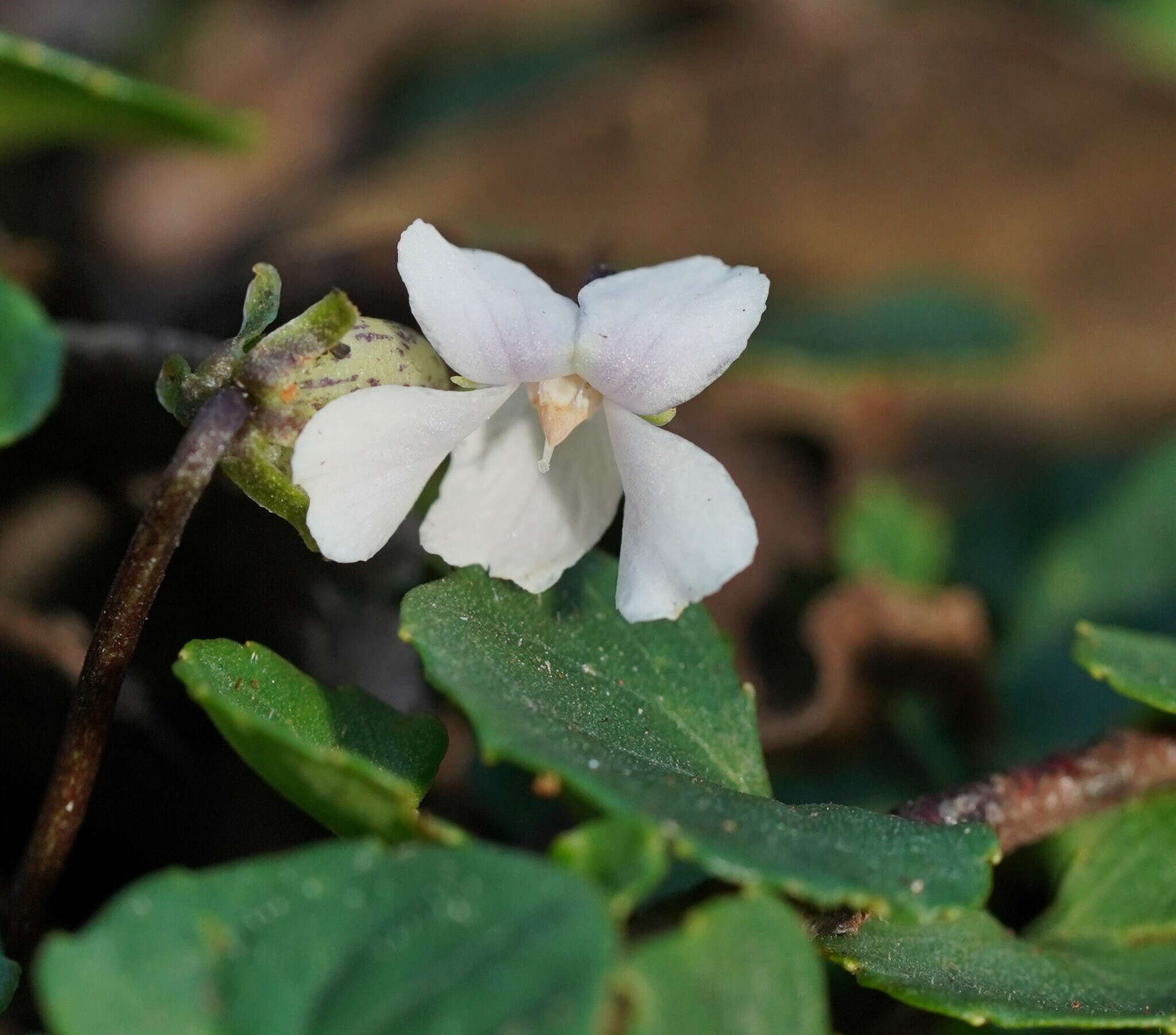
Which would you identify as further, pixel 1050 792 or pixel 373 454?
pixel 1050 792

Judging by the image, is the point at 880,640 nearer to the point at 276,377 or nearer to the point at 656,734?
the point at 656,734

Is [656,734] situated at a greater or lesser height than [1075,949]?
greater

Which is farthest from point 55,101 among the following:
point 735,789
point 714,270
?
point 735,789

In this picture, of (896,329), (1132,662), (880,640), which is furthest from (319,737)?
(896,329)

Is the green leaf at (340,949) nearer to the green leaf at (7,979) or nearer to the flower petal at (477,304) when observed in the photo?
the green leaf at (7,979)

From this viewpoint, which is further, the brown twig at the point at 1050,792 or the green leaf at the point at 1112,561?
the green leaf at the point at 1112,561

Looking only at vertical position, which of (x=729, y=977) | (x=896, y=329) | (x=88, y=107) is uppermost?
(x=88, y=107)

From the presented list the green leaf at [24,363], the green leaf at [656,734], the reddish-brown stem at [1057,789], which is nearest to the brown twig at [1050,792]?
the reddish-brown stem at [1057,789]
